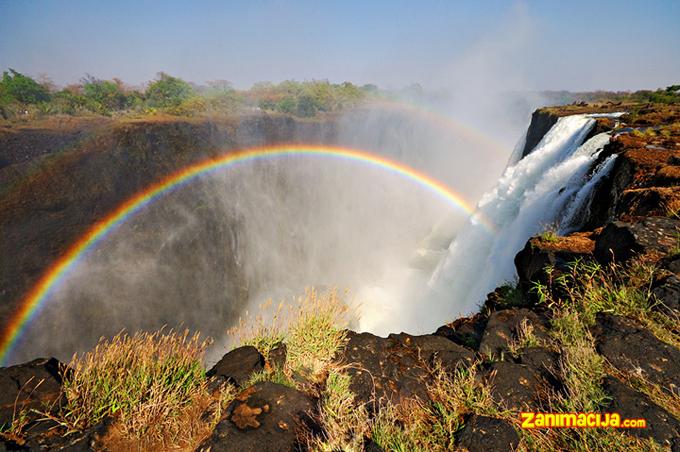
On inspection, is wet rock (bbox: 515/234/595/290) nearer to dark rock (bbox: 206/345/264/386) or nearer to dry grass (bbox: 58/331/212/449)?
dark rock (bbox: 206/345/264/386)

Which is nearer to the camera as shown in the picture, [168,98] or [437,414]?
[437,414]

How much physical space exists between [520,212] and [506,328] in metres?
7.01

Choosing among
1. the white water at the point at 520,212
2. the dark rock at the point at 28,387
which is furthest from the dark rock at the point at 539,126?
the dark rock at the point at 28,387

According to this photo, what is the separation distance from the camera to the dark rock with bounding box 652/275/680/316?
2854 mm

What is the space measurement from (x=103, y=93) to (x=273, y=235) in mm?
25745

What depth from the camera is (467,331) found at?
13.9 feet

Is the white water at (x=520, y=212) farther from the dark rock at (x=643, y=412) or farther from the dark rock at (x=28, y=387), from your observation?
the dark rock at (x=28, y=387)

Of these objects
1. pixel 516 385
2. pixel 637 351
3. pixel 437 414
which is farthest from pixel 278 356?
pixel 637 351

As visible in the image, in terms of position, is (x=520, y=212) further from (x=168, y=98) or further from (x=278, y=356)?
(x=168, y=98)

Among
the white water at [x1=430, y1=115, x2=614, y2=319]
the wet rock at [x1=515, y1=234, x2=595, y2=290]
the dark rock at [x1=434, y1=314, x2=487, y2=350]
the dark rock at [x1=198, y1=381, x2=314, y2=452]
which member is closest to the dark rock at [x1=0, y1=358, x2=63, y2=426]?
the dark rock at [x1=198, y1=381, x2=314, y2=452]

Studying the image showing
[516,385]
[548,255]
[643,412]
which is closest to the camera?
[643,412]

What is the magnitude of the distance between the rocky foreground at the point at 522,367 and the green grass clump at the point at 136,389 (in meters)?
0.15

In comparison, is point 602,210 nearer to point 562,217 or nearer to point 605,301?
point 562,217

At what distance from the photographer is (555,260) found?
4.34 metres
